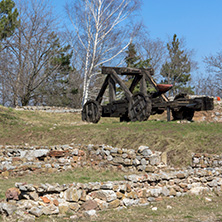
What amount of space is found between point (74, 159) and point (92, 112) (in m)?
7.10

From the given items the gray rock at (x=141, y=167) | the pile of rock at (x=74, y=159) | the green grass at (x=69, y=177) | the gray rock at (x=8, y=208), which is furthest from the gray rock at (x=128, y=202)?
the gray rock at (x=141, y=167)

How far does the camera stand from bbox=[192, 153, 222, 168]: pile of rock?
382 inches

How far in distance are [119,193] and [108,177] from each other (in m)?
2.50

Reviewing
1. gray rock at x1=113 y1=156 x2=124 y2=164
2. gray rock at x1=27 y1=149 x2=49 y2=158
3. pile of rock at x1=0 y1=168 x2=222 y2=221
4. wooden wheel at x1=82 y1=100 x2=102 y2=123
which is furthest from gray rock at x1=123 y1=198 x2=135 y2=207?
wooden wheel at x1=82 y1=100 x2=102 y2=123

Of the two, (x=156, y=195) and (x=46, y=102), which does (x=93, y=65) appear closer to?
(x=46, y=102)

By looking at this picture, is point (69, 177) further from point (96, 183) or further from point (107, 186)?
point (107, 186)

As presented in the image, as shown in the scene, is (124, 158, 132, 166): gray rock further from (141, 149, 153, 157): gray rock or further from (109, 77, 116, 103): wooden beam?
(109, 77, 116, 103): wooden beam

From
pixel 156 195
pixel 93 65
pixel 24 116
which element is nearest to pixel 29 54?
pixel 93 65

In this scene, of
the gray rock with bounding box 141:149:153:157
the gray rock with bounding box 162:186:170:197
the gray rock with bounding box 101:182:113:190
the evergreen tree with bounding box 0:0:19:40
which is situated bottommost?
the gray rock with bounding box 162:186:170:197

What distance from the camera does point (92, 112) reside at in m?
18.4

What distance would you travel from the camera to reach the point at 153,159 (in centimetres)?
1030

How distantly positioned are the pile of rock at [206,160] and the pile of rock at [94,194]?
1.17 metres

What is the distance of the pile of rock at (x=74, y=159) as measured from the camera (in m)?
10.3

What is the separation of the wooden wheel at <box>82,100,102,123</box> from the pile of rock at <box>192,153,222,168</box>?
341 inches
